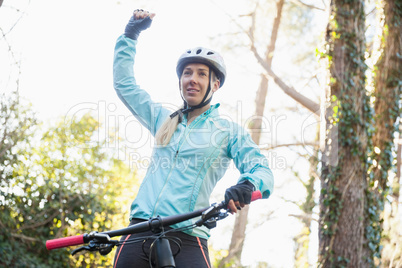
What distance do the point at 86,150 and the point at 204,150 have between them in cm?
826

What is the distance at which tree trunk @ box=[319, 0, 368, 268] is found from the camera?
204 inches

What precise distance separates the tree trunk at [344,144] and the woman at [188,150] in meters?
3.01

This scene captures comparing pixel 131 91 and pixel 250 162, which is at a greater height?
pixel 131 91

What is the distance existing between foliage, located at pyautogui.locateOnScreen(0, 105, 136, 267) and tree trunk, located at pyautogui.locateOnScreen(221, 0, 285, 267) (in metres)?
2.78

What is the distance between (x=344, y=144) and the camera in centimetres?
546

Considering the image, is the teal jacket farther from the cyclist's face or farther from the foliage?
the foliage

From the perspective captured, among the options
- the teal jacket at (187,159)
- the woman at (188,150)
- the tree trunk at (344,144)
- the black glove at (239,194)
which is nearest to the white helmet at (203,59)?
the woman at (188,150)

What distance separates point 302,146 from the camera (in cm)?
1077

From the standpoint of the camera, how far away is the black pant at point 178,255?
216 cm

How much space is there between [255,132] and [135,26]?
8306 millimetres

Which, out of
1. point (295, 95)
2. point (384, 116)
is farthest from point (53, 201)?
point (384, 116)

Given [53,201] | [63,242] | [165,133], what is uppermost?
[165,133]

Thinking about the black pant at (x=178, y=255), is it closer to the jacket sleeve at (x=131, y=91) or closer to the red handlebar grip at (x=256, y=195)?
the red handlebar grip at (x=256, y=195)

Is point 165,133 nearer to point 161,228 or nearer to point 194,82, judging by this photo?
point 194,82
